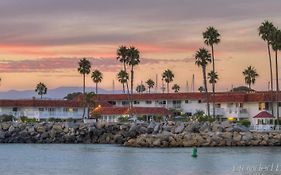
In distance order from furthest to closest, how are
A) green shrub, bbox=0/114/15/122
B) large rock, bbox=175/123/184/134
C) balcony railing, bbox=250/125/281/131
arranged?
green shrub, bbox=0/114/15/122
balcony railing, bbox=250/125/281/131
large rock, bbox=175/123/184/134

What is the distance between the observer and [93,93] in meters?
132

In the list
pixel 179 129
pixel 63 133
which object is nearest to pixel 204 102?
pixel 179 129

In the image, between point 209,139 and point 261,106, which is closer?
point 209,139

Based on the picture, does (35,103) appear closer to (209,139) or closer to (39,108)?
(39,108)

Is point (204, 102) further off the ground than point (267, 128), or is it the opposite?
point (204, 102)

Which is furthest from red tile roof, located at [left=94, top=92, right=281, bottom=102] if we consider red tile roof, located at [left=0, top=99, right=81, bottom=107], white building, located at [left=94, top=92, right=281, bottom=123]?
red tile roof, located at [left=0, top=99, right=81, bottom=107]

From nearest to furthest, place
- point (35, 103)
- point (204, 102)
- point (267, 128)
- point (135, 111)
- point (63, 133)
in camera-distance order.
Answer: point (267, 128) → point (63, 133) → point (135, 111) → point (204, 102) → point (35, 103)

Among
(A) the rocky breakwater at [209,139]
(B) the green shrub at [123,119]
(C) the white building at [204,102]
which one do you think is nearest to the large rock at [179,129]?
(A) the rocky breakwater at [209,139]

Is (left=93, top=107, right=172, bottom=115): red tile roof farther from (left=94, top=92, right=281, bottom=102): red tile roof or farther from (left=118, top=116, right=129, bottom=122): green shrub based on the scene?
(left=94, top=92, right=281, bottom=102): red tile roof

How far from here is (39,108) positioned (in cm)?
13125

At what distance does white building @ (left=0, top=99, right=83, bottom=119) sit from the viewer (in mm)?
131125

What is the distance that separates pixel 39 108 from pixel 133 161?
6494 centimetres

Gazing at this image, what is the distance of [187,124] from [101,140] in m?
12.9

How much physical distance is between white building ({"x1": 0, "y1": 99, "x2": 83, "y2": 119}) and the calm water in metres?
40.7
